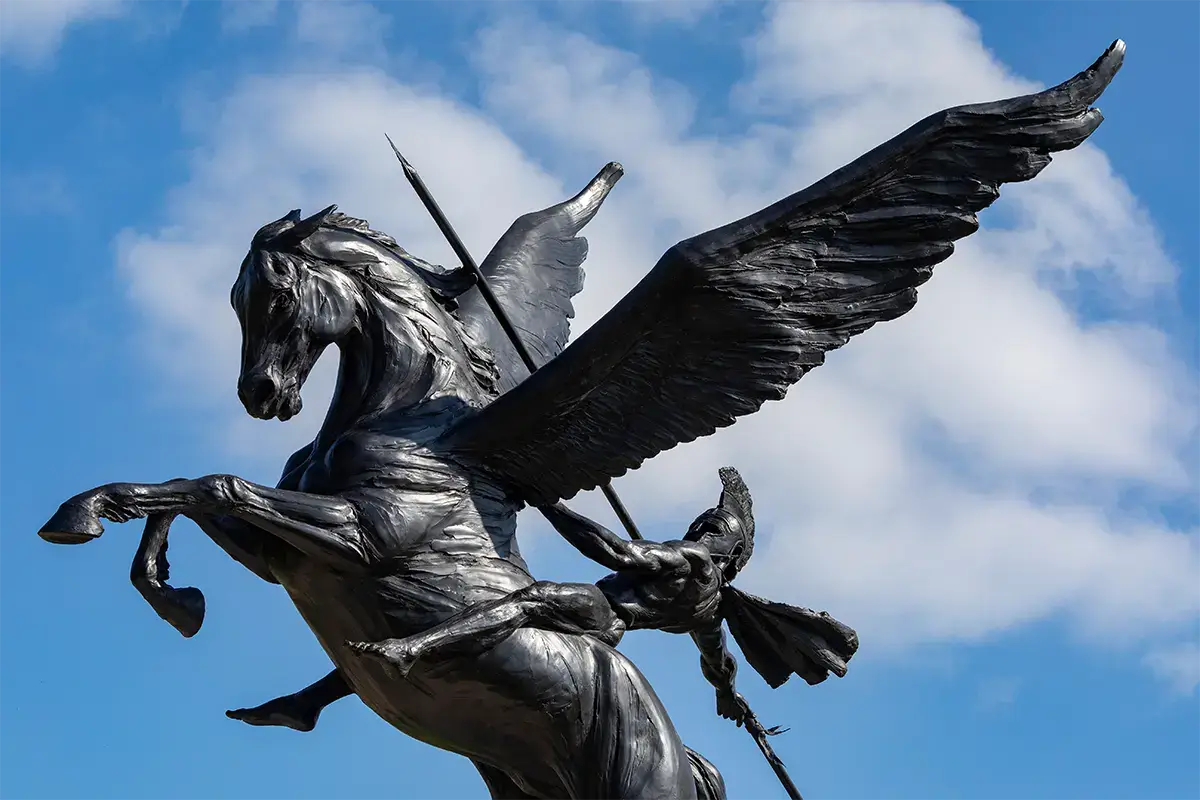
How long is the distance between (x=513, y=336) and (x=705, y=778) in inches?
75.1

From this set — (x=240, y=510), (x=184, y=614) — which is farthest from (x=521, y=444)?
(x=184, y=614)

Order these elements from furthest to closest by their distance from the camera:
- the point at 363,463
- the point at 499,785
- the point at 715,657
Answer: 1. the point at 715,657
2. the point at 499,785
3. the point at 363,463

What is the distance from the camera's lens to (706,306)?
623 cm

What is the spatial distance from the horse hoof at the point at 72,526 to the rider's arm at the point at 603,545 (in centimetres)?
172

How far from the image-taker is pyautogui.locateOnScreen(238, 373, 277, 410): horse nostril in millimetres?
6562

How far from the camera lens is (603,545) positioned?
664 cm

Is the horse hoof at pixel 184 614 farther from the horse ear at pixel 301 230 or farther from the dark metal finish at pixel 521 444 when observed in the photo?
the horse ear at pixel 301 230

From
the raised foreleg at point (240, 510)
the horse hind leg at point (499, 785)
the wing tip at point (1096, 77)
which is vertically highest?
the wing tip at point (1096, 77)

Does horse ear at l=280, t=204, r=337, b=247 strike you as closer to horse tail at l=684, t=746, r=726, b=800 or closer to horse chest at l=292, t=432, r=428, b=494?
horse chest at l=292, t=432, r=428, b=494

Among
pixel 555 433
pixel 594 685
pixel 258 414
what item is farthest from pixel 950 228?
pixel 258 414

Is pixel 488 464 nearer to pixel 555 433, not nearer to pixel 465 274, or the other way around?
pixel 555 433

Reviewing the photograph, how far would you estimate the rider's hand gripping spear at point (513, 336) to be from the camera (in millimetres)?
7297

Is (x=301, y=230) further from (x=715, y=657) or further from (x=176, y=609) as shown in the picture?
(x=715, y=657)

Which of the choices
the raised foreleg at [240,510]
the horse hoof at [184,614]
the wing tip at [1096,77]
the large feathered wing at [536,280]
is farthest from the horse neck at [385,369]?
the wing tip at [1096,77]
